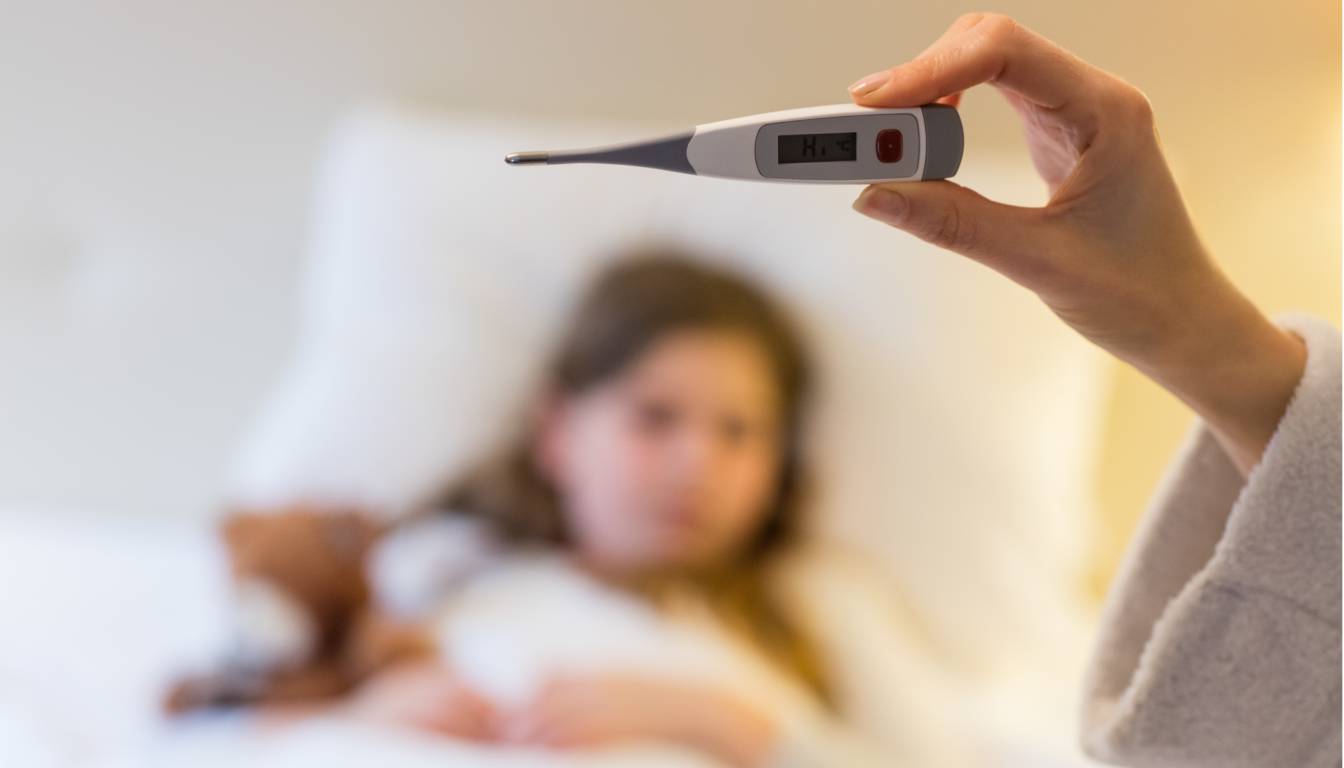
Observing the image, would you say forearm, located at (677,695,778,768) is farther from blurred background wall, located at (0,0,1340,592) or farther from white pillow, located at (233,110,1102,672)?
blurred background wall, located at (0,0,1340,592)

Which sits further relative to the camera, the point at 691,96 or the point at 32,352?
the point at 32,352

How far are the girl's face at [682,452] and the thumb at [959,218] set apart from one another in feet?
2.01

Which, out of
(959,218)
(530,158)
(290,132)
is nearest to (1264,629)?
(959,218)

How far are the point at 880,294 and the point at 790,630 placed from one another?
1.04 ft

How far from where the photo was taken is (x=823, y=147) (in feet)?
1.33

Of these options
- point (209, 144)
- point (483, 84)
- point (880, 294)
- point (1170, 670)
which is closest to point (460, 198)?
point (483, 84)

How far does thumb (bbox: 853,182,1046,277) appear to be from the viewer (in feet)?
1.31

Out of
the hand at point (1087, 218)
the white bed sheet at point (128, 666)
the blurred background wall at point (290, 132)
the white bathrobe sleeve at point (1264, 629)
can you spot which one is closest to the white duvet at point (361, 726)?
the white bed sheet at point (128, 666)

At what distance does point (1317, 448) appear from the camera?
1.47 feet

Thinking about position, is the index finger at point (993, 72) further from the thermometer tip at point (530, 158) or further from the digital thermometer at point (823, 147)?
the thermometer tip at point (530, 158)

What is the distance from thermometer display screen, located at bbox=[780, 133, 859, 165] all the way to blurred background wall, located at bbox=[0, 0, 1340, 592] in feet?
0.78

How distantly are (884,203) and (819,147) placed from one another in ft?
0.10

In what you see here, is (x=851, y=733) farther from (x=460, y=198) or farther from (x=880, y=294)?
(x=460, y=198)

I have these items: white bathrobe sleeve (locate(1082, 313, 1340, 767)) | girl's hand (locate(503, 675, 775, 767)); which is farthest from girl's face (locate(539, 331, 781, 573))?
white bathrobe sleeve (locate(1082, 313, 1340, 767))
